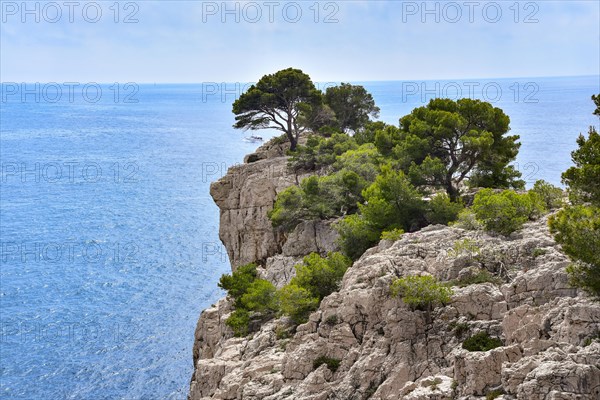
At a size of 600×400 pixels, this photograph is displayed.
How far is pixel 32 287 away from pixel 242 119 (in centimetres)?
3676

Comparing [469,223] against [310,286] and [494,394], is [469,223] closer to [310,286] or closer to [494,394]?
[310,286]

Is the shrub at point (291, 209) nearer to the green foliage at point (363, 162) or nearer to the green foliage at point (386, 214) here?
the green foliage at point (363, 162)

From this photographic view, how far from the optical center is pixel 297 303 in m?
33.0

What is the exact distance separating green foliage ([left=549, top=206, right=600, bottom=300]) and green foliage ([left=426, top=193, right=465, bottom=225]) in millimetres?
14876

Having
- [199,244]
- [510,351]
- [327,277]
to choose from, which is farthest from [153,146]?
[510,351]

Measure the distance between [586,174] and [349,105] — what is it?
5711 centimetres

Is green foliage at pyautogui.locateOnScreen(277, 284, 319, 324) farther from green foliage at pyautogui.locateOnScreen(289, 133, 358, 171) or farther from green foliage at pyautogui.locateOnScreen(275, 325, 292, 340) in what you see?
green foliage at pyautogui.locateOnScreen(289, 133, 358, 171)

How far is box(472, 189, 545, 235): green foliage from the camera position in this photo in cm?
2997

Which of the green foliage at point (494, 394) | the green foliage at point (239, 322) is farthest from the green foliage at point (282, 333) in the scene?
the green foliage at point (494, 394)

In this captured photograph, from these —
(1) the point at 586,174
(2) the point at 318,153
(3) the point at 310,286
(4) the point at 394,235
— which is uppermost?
(2) the point at 318,153

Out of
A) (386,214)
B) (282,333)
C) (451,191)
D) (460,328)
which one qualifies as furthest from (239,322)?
(451,191)

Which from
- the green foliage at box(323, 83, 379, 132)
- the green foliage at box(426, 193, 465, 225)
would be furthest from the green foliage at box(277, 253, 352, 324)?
the green foliage at box(323, 83, 379, 132)

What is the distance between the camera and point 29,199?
124 m

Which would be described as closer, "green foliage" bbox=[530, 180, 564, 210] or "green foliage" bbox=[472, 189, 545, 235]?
"green foliage" bbox=[472, 189, 545, 235]
